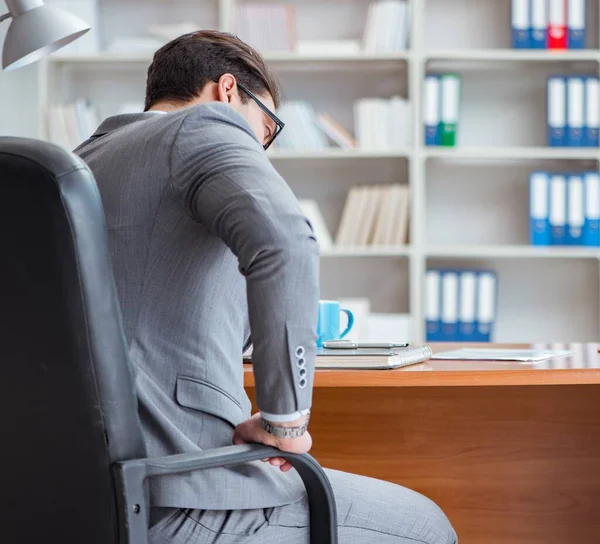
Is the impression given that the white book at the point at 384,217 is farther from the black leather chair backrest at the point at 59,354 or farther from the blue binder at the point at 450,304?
the black leather chair backrest at the point at 59,354

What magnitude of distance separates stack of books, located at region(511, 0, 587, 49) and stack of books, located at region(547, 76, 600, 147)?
6.4 inches

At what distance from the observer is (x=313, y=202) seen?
147 inches

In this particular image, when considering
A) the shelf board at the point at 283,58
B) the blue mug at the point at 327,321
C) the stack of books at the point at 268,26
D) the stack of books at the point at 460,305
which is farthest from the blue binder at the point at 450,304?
the blue mug at the point at 327,321

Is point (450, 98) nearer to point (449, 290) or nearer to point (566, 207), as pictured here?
point (566, 207)

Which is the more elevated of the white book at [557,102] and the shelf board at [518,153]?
the white book at [557,102]

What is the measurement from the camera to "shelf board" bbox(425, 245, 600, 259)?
352 cm

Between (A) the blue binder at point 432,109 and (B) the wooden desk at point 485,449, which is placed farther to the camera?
(A) the blue binder at point 432,109

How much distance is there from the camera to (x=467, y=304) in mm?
3531

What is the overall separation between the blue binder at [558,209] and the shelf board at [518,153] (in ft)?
0.39

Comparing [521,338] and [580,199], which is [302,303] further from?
[521,338]

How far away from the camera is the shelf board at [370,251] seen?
11.8ft

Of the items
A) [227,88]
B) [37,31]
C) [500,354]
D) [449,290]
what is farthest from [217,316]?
[449,290]

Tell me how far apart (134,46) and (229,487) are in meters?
2.96

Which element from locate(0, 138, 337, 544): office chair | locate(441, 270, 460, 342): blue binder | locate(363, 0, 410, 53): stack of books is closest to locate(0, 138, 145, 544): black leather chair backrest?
locate(0, 138, 337, 544): office chair
